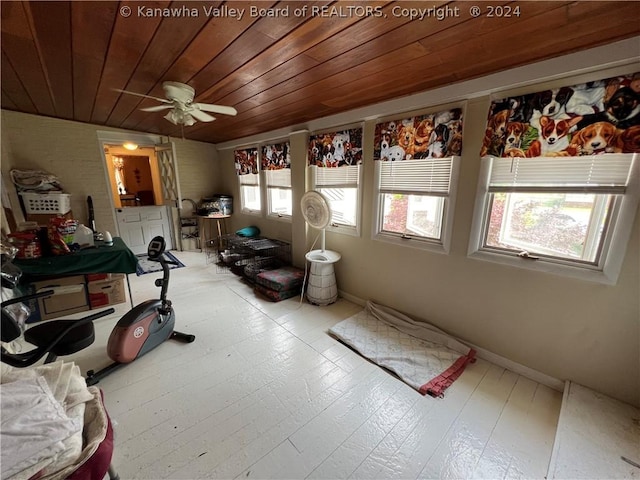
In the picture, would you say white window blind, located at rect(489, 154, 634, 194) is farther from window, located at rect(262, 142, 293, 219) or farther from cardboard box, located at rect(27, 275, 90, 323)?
cardboard box, located at rect(27, 275, 90, 323)

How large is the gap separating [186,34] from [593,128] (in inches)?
94.9

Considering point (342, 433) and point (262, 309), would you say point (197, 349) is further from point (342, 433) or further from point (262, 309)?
point (342, 433)

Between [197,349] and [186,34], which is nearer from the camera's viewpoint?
[186,34]

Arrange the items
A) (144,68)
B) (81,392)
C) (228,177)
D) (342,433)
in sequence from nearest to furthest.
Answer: (81,392), (342,433), (144,68), (228,177)

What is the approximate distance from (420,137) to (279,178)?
2477mm

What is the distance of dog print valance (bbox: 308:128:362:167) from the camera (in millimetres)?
2764

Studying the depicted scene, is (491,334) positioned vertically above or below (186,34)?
below

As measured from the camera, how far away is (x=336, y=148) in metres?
2.94

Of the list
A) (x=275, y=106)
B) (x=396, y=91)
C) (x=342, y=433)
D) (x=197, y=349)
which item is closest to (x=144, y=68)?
(x=275, y=106)

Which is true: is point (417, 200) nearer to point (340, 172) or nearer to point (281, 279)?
point (340, 172)

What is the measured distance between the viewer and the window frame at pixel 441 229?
2141 mm

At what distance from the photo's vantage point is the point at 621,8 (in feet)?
3.61

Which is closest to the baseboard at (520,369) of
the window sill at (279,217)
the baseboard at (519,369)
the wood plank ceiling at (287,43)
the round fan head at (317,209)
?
the baseboard at (519,369)

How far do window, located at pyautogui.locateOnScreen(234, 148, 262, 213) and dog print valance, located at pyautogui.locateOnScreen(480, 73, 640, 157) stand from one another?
143 inches
